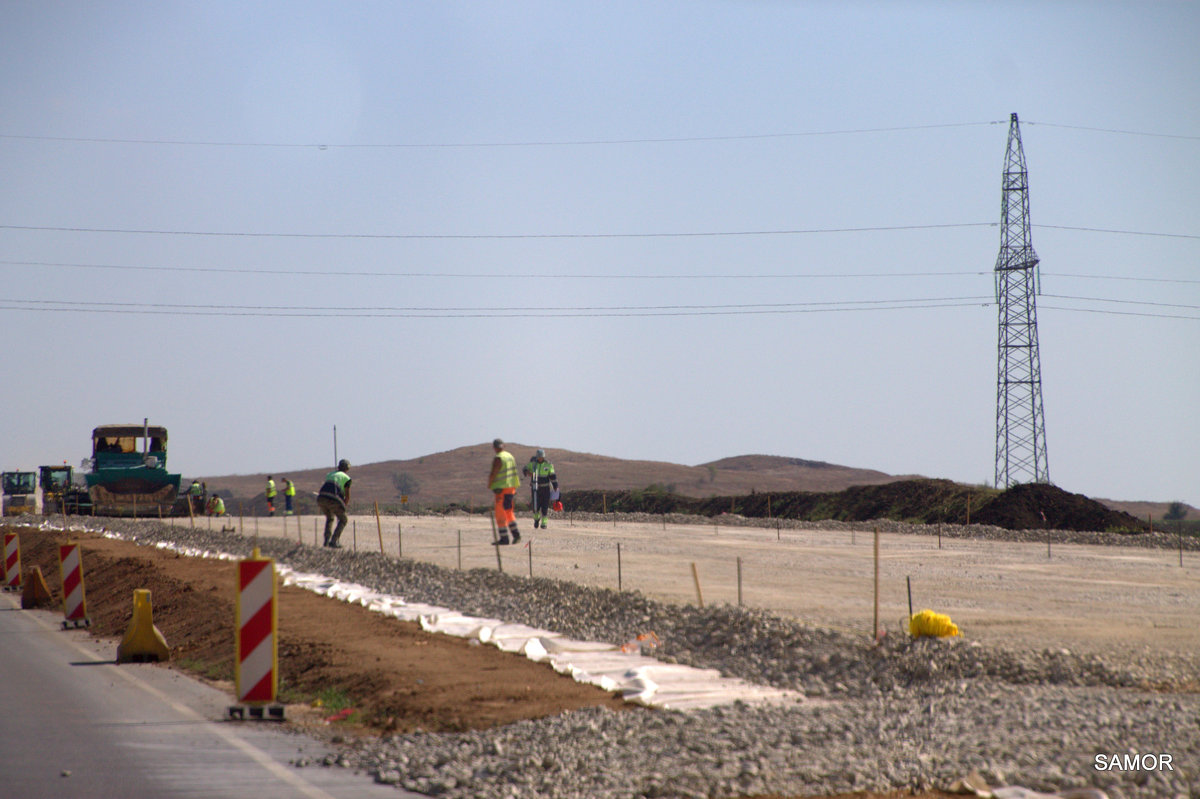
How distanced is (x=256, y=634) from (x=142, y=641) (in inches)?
154

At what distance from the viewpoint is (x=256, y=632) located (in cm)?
922

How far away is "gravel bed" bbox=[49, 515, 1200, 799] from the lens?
21.1ft

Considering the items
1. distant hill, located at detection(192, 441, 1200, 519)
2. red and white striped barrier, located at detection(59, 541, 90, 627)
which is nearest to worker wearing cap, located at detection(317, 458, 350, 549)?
red and white striped barrier, located at detection(59, 541, 90, 627)

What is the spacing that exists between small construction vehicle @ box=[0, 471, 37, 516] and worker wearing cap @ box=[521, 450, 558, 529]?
3615 centimetres

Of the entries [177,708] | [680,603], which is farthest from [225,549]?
[177,708]

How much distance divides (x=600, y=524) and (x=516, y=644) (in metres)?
26.8

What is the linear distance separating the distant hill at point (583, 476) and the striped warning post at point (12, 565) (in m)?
77.8

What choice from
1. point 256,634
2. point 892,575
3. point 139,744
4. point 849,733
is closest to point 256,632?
point 256,634

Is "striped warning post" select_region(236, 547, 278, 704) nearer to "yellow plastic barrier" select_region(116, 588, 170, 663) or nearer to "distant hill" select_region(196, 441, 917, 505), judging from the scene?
"yellow plastic barrier" select_region(116, 588, 170, 663)

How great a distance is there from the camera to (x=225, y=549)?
84.8 ft

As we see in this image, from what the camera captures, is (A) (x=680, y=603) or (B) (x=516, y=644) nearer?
(B) (x=516, y=644)

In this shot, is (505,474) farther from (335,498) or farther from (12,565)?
(12,565)

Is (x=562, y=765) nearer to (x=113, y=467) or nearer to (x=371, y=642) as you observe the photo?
(x=371, y=642)

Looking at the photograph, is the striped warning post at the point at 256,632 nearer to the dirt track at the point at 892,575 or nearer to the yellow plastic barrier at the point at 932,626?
the yellow plastic barrier at the point at 932,626
